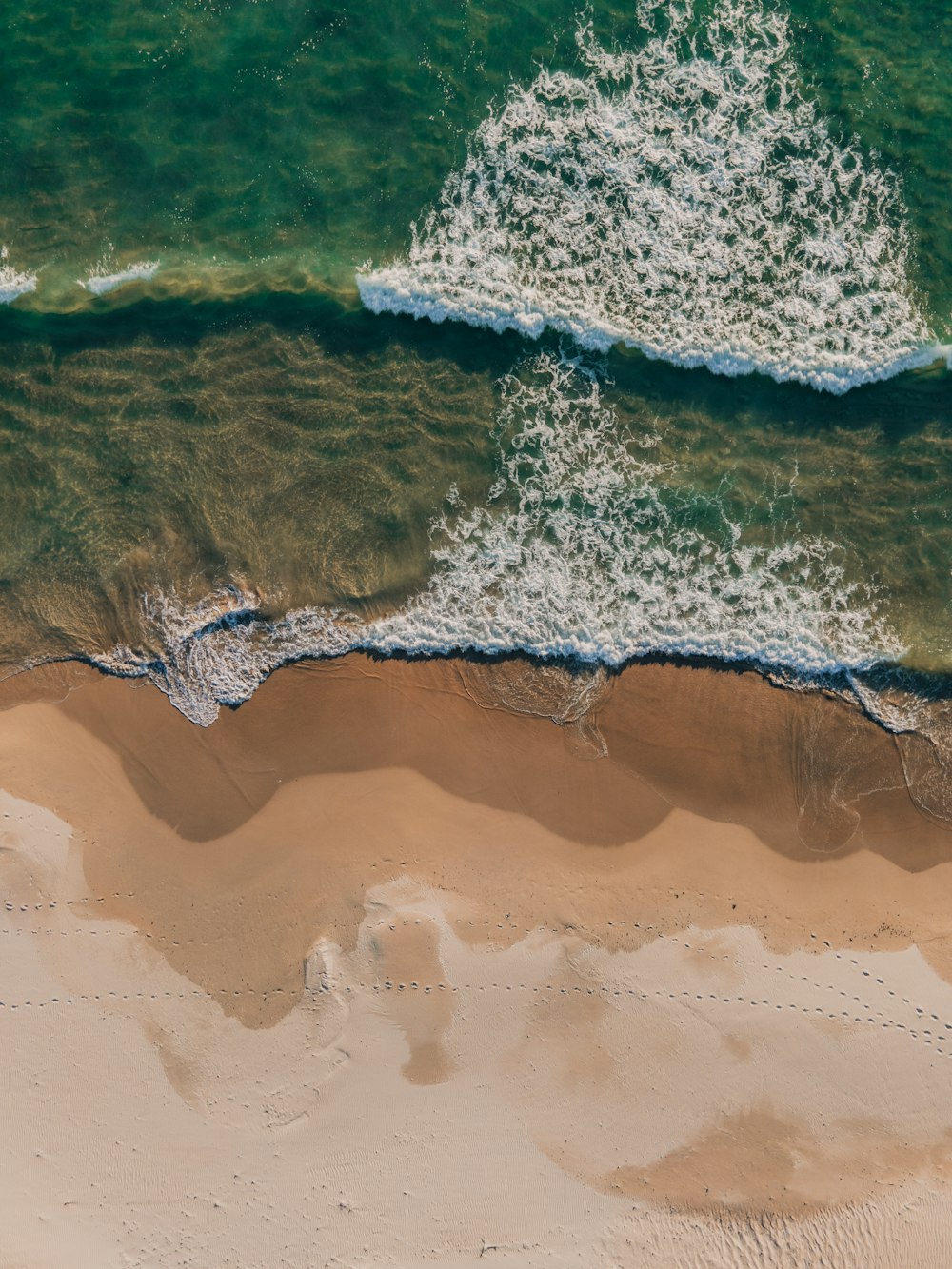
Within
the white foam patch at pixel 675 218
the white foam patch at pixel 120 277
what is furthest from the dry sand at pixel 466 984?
the white foam patch at pixel 120 277

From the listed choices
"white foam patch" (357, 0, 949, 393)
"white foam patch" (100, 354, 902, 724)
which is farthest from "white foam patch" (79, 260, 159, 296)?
"white foam patch" (100, 354, 902, 724)

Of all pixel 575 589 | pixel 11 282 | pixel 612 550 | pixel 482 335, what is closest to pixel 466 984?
pixel 575 589

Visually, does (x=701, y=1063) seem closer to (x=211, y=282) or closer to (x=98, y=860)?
(x=98, y=860)

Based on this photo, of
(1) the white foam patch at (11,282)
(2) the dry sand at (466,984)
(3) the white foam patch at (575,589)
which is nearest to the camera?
(2) the dry sand at (466,984)

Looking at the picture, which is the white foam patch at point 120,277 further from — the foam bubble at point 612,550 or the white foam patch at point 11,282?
the foam bubble at point 612,550

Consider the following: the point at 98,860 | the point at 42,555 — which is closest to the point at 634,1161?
the point at 98,860
